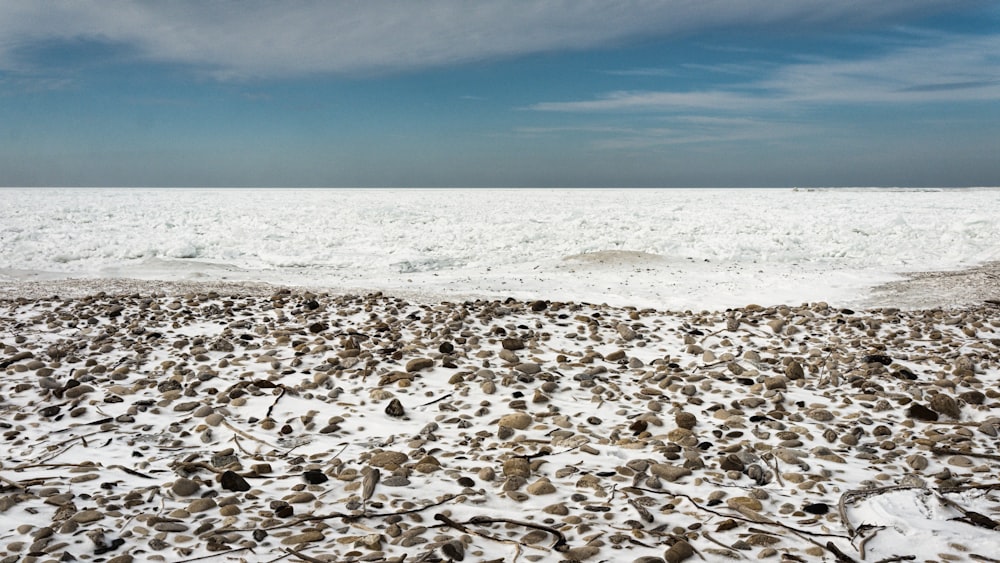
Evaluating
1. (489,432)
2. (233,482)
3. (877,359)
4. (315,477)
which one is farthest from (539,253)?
(233,482)

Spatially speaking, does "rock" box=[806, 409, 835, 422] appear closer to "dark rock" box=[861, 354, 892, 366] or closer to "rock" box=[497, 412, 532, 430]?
"dark rock" box=[861, 354, 892, 366]

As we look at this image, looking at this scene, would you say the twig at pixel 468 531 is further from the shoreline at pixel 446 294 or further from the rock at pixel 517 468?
the shoreline at pixel 446 294

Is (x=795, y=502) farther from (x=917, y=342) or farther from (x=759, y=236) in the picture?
(x=759, y=236)

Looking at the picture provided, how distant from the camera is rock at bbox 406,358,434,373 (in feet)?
15.2

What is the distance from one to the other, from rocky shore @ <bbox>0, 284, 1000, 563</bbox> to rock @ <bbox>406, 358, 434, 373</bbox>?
0.02m

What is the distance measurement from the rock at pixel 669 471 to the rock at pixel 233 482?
6.32 ft

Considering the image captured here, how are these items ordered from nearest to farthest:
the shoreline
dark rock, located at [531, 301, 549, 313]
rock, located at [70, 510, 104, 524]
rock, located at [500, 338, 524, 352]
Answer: rock, located at [70, 510, 104, 524]
rock, located at [500, 338, 524, 352]
dark rock, located at [531, 301, 549, 313]
the shoreline

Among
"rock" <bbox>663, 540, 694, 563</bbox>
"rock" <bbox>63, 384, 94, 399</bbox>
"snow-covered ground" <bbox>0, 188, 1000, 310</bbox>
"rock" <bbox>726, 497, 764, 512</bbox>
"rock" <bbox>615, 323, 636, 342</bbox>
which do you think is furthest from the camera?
"snow-covered ground" <bbox>0, 188, 1000, 310</bbox>

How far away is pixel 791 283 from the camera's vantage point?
1080 centimetres

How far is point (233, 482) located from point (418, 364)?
1.80 meters

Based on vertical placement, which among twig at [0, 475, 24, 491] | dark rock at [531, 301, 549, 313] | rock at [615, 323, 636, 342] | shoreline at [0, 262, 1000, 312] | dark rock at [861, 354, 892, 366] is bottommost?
shoreline at [0, 262, 1000, 312]

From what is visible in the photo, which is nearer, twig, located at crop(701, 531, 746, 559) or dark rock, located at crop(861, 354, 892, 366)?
twig, located at crop(701, 531, 746, 559)

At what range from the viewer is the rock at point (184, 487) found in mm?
2943

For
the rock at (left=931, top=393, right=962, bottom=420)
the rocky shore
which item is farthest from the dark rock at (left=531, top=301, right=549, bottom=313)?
the rock at (left=931, top=393, right=962, bottom=420)
